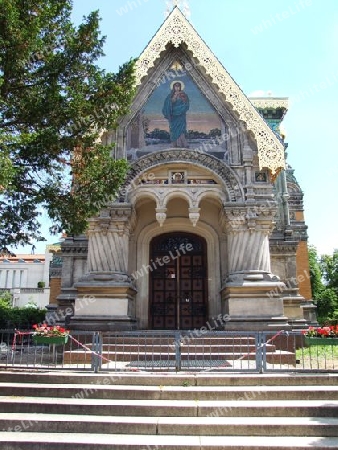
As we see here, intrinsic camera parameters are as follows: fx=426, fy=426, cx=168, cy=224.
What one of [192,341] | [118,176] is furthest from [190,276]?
[118,176]

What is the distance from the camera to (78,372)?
9867 mm

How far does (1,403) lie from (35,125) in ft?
22.9

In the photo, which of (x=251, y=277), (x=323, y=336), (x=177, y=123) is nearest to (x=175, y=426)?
(x=323, y=336)

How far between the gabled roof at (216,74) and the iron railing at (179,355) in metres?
6.92

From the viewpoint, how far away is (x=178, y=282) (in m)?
17.1

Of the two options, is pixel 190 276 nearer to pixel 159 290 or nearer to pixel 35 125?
pixel 159 290

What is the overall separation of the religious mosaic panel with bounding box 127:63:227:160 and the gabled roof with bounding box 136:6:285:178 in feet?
2.84

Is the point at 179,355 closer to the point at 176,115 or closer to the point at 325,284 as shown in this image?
the point at 176,115

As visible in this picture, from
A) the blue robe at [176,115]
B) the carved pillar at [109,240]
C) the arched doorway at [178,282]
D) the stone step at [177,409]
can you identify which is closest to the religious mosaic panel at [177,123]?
the blue robe at [176,115]

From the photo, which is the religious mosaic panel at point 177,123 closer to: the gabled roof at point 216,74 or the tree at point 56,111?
the gabled roof at point 216,74

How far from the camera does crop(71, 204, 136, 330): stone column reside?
14523 millimetres

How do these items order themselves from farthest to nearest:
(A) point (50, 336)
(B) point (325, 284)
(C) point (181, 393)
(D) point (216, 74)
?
(B) point (325, 284) < (D) point (216, 74) < (A) point (50, 336) < (C) point (181, 393)

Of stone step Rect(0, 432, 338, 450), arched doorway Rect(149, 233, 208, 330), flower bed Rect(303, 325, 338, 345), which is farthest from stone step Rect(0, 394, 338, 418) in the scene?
arched doorway Rect(149, 233, 208, 330)

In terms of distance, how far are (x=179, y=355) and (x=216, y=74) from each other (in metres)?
11.9
